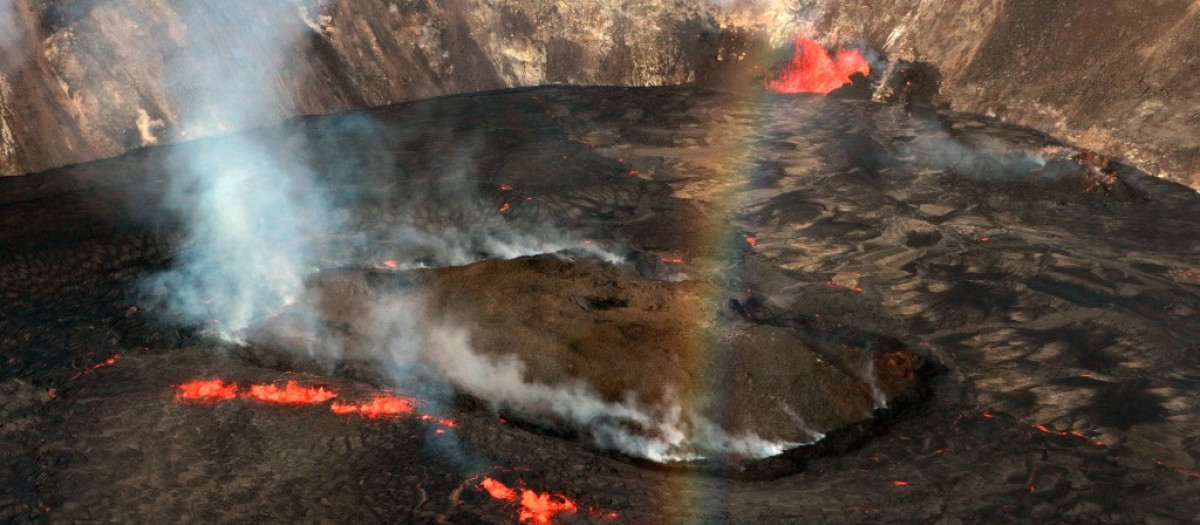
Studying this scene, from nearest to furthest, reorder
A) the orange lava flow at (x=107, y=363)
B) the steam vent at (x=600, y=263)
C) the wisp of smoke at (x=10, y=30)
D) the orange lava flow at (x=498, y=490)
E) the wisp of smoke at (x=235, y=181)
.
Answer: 1. the orange lava flow at (x=498, y=490)
2. the steam vent at (x=600, y=263)
3. the orange lava flow at (x=107, y=363)
4. the wisp of smoke at (x=235, y=181)
5. the wisp of smoke at (x=10, y=30)

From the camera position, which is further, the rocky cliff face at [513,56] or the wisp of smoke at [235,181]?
the rocky cliff face at [513,56]

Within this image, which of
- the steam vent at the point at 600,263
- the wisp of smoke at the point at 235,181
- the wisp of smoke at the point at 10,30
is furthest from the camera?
the wisp of smoke at the point at 10,30

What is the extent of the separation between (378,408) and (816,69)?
44.5ft

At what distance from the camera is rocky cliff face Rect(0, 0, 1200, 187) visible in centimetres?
1282

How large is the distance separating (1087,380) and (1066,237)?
11.3 feet

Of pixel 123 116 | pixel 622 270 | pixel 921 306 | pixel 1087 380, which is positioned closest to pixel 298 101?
pixel 123 116

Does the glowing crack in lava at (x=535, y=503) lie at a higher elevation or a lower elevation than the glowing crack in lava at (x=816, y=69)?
lower

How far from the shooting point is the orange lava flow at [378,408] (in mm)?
6055

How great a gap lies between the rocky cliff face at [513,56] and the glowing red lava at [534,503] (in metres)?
10.5

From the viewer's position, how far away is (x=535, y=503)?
504 centimetres

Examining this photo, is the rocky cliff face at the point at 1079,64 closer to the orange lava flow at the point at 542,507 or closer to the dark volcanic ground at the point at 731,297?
the dark volcanic ground at the point at 731,297

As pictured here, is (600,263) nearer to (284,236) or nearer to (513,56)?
(284,236)

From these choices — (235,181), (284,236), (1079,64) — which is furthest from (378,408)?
(1079,64)

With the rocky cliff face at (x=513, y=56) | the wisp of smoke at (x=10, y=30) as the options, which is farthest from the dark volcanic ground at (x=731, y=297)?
the wisp of smoke at (x=10, y=30)
